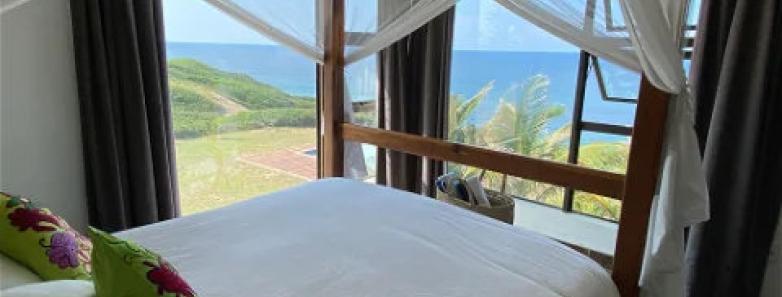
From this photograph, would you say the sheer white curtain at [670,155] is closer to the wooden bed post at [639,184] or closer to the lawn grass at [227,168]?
the wooden bed post at [639,184]

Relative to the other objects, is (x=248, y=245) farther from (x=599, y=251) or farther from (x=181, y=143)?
(x=599, y=251)

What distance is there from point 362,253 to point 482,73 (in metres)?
2.26

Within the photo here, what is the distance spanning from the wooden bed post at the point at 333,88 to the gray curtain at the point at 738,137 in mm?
1643

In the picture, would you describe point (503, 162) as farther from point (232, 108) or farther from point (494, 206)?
point (232, 108)

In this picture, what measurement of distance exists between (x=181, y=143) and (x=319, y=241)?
1462mm

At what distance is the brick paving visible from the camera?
3443 millimetres

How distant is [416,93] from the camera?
336cm

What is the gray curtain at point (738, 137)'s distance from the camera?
2.11 m

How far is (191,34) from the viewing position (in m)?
2.74

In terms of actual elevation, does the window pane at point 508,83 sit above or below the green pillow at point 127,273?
above

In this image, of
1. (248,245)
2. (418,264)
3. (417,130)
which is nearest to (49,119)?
(248,245)

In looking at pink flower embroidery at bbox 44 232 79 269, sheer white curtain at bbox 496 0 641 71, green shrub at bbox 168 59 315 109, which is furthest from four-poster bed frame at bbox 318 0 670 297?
pink flower embroidery at bbox 44 232 79 269

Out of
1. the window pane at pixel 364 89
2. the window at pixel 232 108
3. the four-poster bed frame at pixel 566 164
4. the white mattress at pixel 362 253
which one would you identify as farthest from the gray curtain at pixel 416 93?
the white mattress at pixel 362 253

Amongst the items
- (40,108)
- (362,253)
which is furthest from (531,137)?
(40,108)
